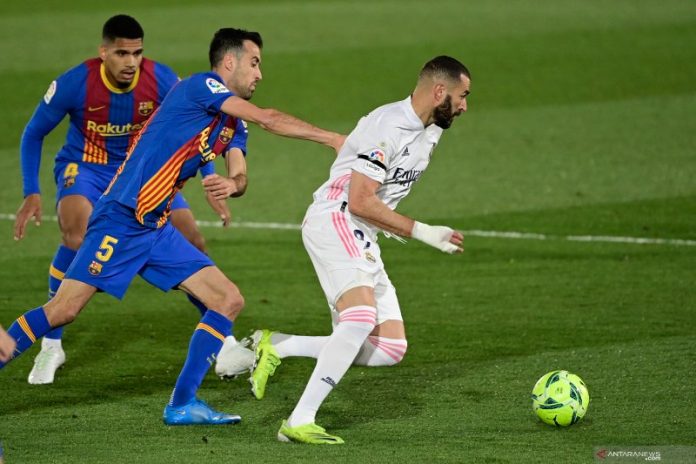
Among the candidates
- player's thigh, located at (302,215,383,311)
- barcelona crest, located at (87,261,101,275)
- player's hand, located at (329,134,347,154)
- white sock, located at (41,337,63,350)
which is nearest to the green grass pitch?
white sock, located at (41,337,63,350)

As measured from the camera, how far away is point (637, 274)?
10.4 m

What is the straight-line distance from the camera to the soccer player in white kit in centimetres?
637

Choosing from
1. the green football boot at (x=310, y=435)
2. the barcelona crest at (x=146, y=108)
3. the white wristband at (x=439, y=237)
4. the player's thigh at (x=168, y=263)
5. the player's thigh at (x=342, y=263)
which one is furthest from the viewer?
the barcelona crest at (x=146, y=108)

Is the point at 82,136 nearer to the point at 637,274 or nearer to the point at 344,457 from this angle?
the point at 344,457

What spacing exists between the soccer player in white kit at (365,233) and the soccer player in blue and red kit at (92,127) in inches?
47.3

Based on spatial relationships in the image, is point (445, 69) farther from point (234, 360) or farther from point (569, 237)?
point (569, 237)

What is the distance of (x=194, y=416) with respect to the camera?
6770 mm

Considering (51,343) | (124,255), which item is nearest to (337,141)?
(124,255)

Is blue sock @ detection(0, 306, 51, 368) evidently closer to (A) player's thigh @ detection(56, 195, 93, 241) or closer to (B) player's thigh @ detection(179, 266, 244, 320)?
(B) player's thigh @ detection(179, 266, 244, 320)

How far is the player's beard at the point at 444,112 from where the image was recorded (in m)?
6.66

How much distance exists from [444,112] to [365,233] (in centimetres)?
78

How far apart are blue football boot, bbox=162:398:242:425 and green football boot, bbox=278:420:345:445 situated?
0.55m

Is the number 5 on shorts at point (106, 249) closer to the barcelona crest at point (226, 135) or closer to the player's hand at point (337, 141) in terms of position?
Result: the barcelona crest at point (226, 135)

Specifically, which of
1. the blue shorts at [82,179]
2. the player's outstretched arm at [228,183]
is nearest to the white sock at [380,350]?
the player's outstretched arm at [228,183]
